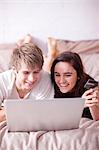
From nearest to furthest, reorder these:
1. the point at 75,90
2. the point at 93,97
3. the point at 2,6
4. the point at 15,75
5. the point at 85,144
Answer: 1. the point at 85,144
2. the point at 93,97
3. the point at 15,75
4. the point at 75,90
5. the point at 2,6

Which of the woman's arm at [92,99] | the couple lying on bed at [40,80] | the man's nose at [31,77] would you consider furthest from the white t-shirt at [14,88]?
the woman's arm at [92,99]

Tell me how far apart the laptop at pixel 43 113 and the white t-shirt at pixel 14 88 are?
0.28 metres

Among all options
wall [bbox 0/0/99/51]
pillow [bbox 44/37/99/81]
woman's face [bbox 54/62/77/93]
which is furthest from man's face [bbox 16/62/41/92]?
wall [bbox 0/0/99/51]

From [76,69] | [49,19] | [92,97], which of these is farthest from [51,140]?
[49,19]

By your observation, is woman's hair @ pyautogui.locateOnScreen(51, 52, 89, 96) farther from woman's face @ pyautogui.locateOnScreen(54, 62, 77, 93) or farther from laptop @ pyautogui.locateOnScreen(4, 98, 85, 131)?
laptop @ pyautogui.locateOnScreen(4, 98, 85, 131)

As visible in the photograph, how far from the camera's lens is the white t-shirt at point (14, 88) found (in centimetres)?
158

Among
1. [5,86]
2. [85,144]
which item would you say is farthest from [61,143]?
[5,86]

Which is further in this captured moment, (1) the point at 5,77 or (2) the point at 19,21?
(2) the point at 19,21

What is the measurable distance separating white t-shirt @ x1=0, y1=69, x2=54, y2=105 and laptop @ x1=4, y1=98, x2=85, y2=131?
10.9 inches

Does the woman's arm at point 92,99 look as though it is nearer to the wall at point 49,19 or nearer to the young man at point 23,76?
the young man at point 23,76

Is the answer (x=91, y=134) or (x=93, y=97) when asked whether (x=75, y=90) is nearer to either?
(x=93, y=97)

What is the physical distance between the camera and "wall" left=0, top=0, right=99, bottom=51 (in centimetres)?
284

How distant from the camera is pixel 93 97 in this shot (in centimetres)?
154

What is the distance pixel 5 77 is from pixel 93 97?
1.54 ft
